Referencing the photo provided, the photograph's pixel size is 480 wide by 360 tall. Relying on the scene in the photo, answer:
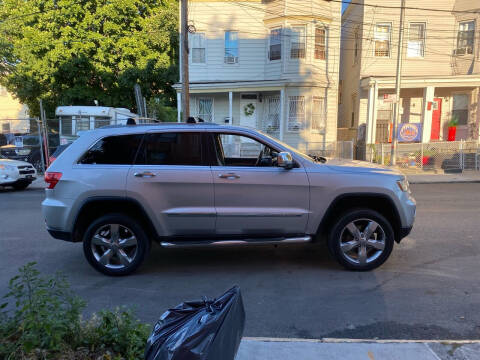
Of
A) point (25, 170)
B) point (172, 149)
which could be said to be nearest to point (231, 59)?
point (25, 170)

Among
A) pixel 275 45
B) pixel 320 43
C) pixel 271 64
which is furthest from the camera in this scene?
pixel 271 64

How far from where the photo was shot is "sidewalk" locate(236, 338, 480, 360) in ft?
8.80

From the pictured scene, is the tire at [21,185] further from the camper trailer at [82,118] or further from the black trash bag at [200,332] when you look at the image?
the black trash bag at [200,332]

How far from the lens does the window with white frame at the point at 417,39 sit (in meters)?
17.7

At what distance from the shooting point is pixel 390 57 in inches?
709

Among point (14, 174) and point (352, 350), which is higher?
point (14, 174)

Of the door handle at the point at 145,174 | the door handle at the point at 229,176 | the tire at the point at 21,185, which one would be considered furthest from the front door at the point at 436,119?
the tire at the point at 21,185

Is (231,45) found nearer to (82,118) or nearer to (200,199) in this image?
(82,118)

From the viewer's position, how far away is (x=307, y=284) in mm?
4352

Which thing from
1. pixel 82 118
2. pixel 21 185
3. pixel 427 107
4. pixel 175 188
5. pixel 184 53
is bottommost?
pixel 21 185

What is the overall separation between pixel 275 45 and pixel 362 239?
15.1 metres

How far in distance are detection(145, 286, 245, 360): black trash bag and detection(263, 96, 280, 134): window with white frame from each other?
643 inches

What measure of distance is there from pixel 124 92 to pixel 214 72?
7764mm

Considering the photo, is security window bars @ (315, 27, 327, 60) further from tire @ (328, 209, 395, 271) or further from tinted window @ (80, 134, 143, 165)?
tinted window @ (80, 134, 143, 165)
